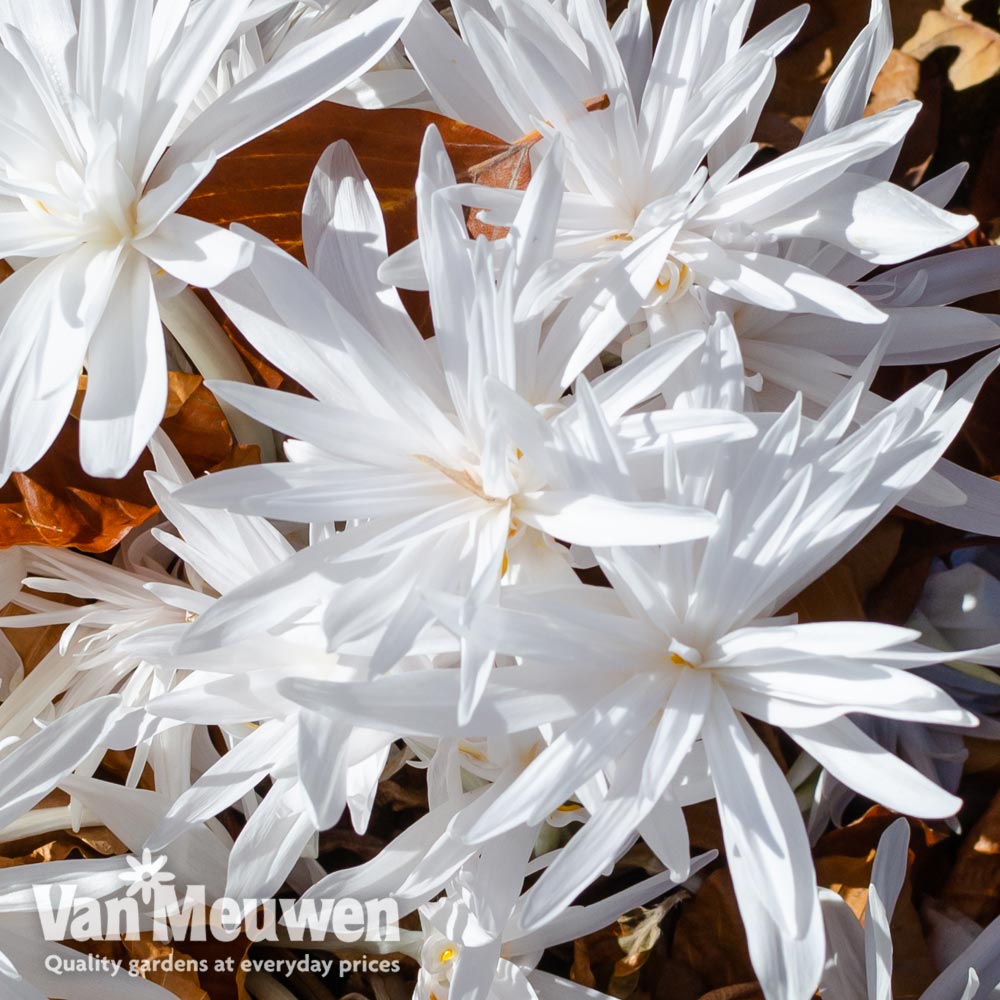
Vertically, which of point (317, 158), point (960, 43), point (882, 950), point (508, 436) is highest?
point (960, 43)

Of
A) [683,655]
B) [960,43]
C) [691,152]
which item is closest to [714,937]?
[683,655]

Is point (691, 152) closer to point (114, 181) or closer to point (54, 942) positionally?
point (114, 181)

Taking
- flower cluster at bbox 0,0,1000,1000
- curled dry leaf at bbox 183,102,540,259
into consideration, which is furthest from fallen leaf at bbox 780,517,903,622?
curled dry leaf at bbox 183,102,540,259

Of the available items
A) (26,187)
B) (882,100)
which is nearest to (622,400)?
(26,187)

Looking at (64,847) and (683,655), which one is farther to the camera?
(64,847)

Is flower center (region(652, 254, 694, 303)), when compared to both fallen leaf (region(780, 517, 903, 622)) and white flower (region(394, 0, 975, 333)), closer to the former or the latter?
white flower (region(394, 0, 975, 333))

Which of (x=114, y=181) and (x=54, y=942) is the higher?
(x=114, y=181)

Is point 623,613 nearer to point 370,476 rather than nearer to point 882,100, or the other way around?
point 370,476
